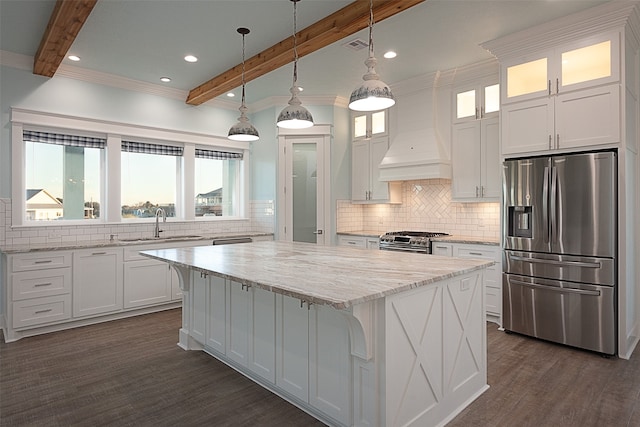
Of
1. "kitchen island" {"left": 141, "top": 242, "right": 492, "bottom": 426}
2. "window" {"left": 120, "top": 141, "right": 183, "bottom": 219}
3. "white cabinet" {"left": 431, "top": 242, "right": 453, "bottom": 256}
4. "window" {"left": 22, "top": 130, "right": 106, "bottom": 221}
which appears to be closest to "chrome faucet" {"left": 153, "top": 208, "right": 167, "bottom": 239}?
"window" {"left": 120, "top": 141, "right": 183, "bottom": 219}

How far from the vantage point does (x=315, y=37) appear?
3443mm

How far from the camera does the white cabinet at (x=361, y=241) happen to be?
530cm

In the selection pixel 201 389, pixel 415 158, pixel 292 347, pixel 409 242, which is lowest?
pixel 201 389

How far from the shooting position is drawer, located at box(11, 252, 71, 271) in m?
3.74

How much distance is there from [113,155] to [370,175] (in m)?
3.51

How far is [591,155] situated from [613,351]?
1685mm

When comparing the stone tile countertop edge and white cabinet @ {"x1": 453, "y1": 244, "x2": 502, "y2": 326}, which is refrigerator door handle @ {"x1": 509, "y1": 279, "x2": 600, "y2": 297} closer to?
white cabinet @ {"x1": 453, "y1": 244, "x2": 502, "y2": 326}

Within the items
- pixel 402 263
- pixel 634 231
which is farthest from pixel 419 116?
pixel 402 263

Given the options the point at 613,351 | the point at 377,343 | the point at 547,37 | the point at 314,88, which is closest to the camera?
the point at 377,343

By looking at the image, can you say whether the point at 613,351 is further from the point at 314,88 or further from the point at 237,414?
the point at 314,88

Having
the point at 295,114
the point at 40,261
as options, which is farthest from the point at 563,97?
the point at 40,261

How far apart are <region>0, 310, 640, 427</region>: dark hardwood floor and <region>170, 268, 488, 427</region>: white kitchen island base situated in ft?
0.55

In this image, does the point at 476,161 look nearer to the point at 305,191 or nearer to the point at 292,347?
the point at 305,191

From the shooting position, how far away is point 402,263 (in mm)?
2525
